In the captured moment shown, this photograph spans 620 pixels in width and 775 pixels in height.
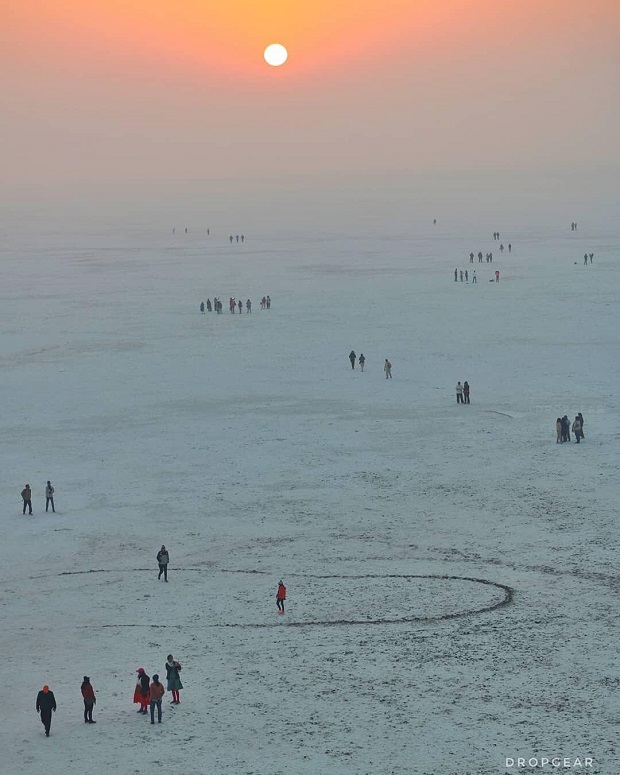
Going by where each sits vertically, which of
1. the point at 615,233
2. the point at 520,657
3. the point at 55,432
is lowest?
the point at 520,657

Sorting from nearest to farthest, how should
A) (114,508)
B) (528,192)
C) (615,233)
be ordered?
(114,508) < (615,233) < (528,192)

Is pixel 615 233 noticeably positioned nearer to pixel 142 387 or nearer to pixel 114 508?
pixel 142 387

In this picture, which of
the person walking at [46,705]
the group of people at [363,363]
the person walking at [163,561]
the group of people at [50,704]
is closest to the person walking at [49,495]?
the person walking at [163,561]

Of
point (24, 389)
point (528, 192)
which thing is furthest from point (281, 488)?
point (528, 192)

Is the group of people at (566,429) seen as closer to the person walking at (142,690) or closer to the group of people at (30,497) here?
the group of people at (30,497)

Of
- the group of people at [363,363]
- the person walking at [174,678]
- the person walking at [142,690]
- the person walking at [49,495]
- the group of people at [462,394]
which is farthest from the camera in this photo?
the group of people at [363,363]

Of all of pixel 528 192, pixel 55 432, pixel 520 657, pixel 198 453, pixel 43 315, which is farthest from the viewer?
pixel 528 192

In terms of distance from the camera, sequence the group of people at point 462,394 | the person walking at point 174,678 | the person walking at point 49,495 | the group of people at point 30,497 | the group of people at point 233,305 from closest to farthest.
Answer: the person walking at point 174,678, the group of people at point 30,497, the person walking at point 49,495, the group of people at point 462,394, the group of people at point 233,305
